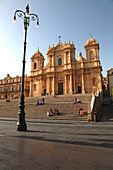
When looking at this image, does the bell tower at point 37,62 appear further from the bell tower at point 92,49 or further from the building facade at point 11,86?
the bell tower at point 92,49

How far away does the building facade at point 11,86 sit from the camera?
50778 millimetres

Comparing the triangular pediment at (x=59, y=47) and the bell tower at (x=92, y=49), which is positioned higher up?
the triangular pediment at (x=59, y=47)

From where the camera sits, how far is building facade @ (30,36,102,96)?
3181cm

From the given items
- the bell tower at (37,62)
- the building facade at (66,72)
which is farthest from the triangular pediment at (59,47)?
the bell tower at (37,62)

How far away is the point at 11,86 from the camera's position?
5322cm

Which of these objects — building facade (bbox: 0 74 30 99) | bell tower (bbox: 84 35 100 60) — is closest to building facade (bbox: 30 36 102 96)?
bell tower (bbox: 84 35 100 60)

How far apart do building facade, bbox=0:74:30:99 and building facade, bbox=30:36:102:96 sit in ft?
45.2

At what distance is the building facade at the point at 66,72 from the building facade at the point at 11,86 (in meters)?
13.8

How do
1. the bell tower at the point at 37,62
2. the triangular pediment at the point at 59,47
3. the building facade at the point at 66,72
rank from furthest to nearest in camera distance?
1. the bell tower at the point at 37,62
2. the triangular pediment at the point at 59,47
3. the building facade at the point at 66,72

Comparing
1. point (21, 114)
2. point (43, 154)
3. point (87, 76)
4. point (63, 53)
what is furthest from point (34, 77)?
point (43, 154)

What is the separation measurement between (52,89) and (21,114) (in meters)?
27.6

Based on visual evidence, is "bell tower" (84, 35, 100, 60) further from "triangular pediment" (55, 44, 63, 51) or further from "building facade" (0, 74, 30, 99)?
"building facade" (0, 74, 30, 99)

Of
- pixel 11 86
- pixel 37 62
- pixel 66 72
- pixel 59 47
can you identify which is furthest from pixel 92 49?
pixel 11 86

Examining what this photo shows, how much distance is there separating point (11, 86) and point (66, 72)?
2996cm
